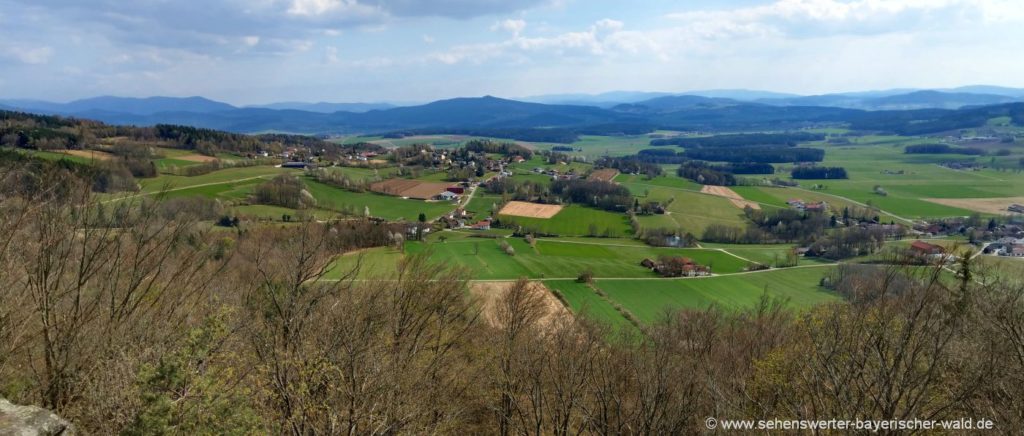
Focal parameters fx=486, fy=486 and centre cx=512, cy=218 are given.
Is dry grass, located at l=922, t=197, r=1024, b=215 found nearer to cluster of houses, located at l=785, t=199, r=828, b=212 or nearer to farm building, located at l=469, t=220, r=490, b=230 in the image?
cluster of houses, located at l=785, t=199, r=828, b=212

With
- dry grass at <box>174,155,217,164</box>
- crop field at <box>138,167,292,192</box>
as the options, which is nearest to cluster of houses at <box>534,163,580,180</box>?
crop field at <box>138,167,292,192</box>

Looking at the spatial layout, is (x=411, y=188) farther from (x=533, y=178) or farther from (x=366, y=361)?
(x=366, y=361)

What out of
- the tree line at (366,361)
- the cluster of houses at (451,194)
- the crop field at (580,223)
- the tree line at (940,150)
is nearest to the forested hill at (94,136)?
the cluster of houses at (451,194)

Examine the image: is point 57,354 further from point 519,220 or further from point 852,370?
→ point 519,220

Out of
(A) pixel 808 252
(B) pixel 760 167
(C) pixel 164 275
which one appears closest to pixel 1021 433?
(C) pixel 164 275

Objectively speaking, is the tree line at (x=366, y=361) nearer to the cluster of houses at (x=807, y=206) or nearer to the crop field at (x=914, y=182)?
the cluster of houses at (x=807, y=206)

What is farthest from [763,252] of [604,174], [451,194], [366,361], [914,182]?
[914,182]
